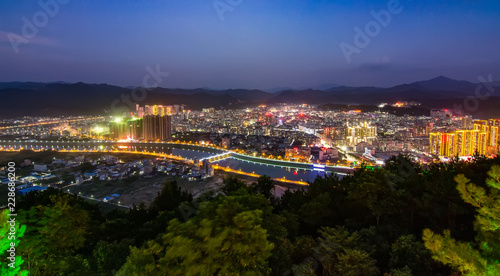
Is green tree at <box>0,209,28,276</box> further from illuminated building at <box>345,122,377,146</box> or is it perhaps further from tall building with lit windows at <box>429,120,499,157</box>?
illuminated building at <box>345,122,377,146</box>

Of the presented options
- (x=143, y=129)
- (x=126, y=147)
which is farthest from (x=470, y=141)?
(x=143, y=129)

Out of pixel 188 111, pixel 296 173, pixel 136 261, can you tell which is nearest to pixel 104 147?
pixel 296 173

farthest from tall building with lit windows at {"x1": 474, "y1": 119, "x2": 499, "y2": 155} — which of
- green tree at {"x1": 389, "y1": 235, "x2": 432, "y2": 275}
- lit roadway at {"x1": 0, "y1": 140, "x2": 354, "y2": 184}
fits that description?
green tree at {"x1": 389, "y1": 235, "x2": 432, "y2": 275}

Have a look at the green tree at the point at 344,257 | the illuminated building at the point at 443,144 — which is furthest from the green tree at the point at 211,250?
the illuminated building at the point at 443,144

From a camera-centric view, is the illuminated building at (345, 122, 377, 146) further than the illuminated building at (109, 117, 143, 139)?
No

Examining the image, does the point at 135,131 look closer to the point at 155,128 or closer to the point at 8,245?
the point at 155,128
